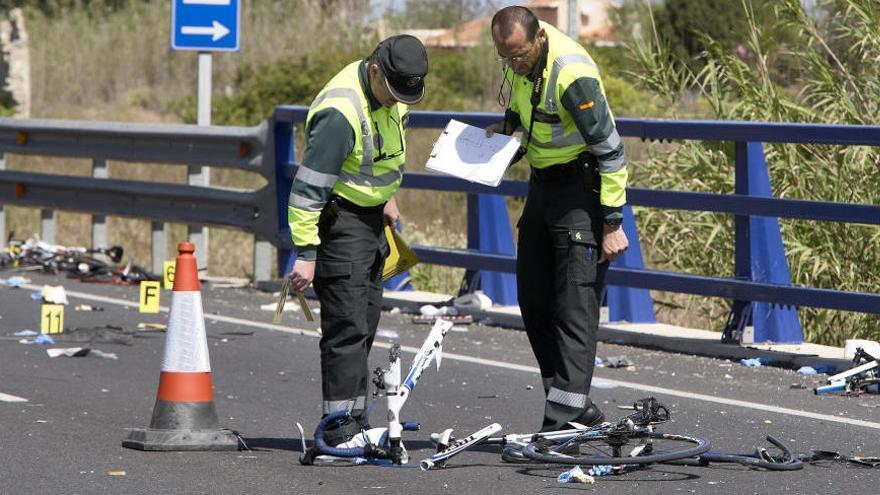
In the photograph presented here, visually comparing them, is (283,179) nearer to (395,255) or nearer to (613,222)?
(395,255)

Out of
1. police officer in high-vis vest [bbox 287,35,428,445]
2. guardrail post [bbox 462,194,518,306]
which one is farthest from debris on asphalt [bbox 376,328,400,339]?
police officer in high-vis vest [bbox 287,35,428,445]

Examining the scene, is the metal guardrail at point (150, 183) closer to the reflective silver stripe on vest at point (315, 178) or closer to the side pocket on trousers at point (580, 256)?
the side pocket on trousers at point (580, 256)

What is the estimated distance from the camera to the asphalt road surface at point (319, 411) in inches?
243

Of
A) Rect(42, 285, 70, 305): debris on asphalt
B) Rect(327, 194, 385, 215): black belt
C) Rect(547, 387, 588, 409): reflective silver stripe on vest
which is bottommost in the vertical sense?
Rect(42, 285, 70, 305): debris on asphalt

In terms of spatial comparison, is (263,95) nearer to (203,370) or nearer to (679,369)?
(679,369)

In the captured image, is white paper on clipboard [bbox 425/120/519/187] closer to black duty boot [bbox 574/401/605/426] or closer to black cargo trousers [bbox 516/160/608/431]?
black cargo trousers [bbox 516/160/608/431]

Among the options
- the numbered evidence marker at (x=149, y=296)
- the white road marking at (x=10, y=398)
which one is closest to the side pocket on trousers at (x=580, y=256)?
the white road marking at (x=10, y=398)

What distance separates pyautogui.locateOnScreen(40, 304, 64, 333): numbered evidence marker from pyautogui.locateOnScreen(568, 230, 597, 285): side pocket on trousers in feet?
13.7

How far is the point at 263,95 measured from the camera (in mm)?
27266

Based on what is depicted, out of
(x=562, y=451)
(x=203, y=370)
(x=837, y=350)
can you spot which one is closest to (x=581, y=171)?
(x=562, y=451)

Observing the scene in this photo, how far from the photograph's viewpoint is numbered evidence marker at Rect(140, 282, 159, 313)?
890 cm

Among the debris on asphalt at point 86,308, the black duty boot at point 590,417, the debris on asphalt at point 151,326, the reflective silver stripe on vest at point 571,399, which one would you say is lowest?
the debris on asphalt at point 86,308

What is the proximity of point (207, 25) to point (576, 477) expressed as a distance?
8.36 meters

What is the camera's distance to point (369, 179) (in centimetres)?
650
